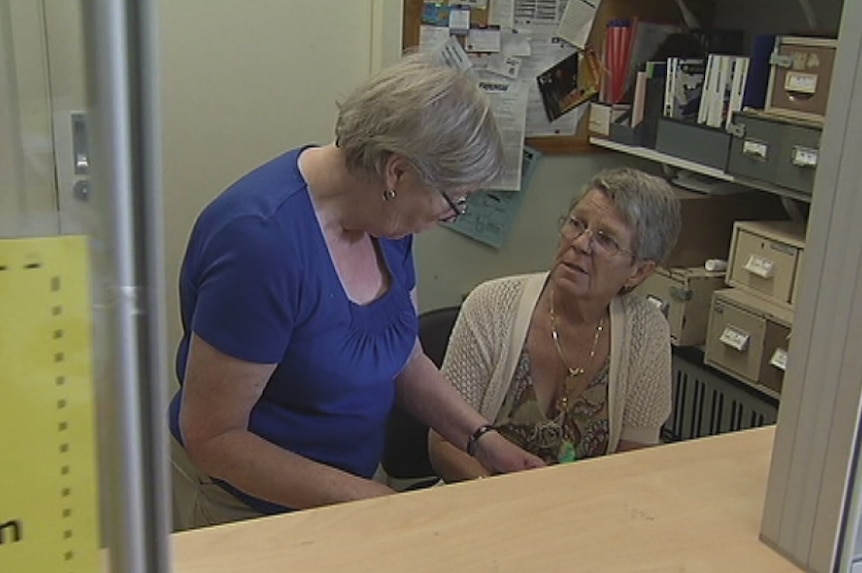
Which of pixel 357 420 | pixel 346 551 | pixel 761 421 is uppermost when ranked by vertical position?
pixel 346 551

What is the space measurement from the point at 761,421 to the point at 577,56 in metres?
1.19

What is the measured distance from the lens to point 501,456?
1620mm

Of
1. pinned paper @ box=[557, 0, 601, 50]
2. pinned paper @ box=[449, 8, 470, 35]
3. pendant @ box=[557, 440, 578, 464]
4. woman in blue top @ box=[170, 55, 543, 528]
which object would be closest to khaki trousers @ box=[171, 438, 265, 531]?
woman in blue top @ box=[170, 55, 543, 528]

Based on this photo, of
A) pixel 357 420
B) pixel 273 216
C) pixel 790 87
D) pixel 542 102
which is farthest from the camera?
pixel 542 102

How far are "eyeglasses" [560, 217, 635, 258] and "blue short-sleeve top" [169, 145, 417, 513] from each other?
16.2 inches

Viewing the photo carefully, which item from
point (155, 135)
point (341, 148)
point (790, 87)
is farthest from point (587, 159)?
point (155, 135)

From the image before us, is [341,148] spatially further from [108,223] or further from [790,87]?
[790,87]

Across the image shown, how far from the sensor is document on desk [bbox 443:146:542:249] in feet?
9.52

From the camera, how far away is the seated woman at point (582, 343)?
181cm

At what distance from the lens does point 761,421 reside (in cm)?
231

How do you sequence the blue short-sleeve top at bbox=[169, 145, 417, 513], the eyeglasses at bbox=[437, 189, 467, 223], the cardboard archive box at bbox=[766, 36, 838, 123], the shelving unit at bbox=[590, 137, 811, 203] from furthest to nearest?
the shelving unit at bbox=[590, 137, 811, 203]
the cardboard archive box at bbox=[766, 36, 838, 123]
the eyeglasses at bbox=[437, 189, 467, 223]
the blue short-sleeve top at bbox=[169, 145, 417, 513]

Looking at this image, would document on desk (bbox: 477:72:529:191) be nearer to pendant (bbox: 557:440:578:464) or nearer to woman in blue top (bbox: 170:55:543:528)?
pendant (bbox: 557:440:578:464)

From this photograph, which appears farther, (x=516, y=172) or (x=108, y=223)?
(x=516, y=172)

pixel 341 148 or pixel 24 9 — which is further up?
pixel 24 9
